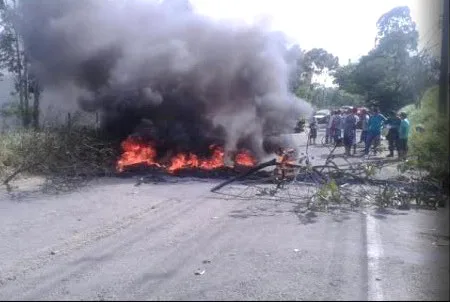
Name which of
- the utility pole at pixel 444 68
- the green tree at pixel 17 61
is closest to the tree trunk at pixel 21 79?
the green tree at pixel 17 61

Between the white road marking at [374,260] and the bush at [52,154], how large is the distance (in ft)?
23.9

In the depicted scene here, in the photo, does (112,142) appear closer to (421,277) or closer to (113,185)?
(113,185)

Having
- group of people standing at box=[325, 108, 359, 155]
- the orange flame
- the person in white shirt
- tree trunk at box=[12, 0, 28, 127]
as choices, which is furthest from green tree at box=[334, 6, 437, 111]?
tree trunk at box=[12, 0, 28, 127]

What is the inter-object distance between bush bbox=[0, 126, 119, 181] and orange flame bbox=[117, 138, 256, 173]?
2.55 ft

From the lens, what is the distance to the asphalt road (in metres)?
4.45

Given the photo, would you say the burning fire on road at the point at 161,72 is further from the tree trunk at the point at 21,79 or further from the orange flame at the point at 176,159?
the tree trunk at the point at 21,79

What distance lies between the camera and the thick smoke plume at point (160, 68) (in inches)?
604

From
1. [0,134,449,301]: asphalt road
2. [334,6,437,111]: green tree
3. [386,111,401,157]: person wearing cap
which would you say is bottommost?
[0,134,449,301]: asphalt road

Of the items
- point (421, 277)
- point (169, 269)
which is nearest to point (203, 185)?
point (169, 269)

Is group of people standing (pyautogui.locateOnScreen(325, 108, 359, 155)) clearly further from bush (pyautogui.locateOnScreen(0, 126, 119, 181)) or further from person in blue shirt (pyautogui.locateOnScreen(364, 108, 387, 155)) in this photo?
bush (pyautogui.locateOnScreen(0, 126, 119, 181))

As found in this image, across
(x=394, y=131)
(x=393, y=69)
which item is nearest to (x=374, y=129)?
(x=394, y=131)

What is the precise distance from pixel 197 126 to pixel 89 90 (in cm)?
402

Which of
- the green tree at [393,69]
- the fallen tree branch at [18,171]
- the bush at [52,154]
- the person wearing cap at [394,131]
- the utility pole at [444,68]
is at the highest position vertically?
the green tree at [393,69]

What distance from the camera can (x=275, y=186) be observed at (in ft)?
33.9
